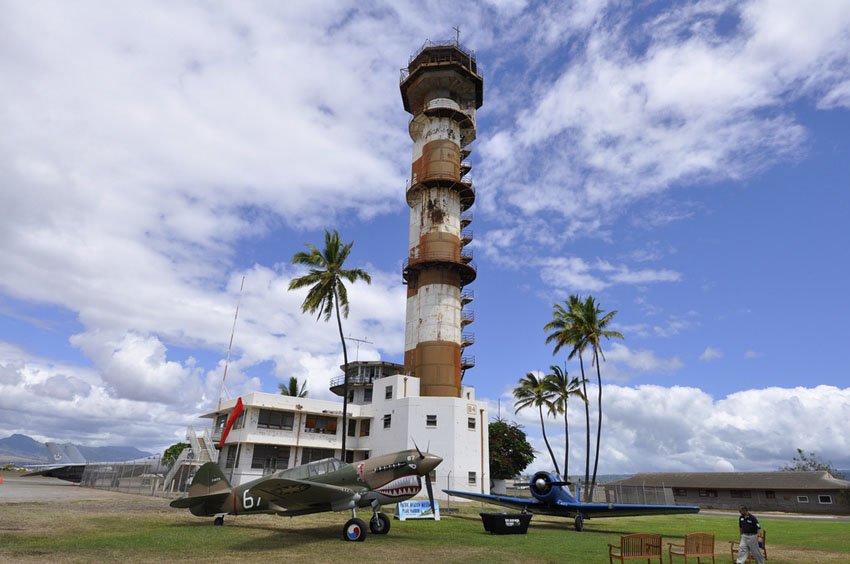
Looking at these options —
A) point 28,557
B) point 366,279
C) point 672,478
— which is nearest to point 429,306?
point 366,279

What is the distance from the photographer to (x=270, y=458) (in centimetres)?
4112

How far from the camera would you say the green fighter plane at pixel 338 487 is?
1700cm

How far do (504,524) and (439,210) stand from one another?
31709 mm

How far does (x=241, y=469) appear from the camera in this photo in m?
39.6

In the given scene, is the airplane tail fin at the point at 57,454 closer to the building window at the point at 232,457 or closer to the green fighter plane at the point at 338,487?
the building window at the point at 232,457

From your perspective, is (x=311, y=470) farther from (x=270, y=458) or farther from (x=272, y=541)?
(x=270, y=458)

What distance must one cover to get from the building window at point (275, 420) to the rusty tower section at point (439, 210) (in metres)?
11.5

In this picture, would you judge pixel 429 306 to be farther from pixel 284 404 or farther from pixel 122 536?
pixel 122 536

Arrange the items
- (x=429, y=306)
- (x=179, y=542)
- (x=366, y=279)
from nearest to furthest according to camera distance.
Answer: (x=179, y=542)
(x=366, y=279)
(x=429, y=306)

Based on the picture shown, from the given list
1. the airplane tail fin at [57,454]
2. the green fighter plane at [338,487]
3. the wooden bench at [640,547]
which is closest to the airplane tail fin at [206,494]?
the green fighter plane at [338,487]

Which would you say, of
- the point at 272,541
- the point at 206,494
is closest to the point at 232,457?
the point at 206,494

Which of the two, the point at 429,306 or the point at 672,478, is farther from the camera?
the point at 672,478

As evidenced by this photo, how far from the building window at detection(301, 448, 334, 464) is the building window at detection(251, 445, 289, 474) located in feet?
5.47

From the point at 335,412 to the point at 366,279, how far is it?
44.5 ft
